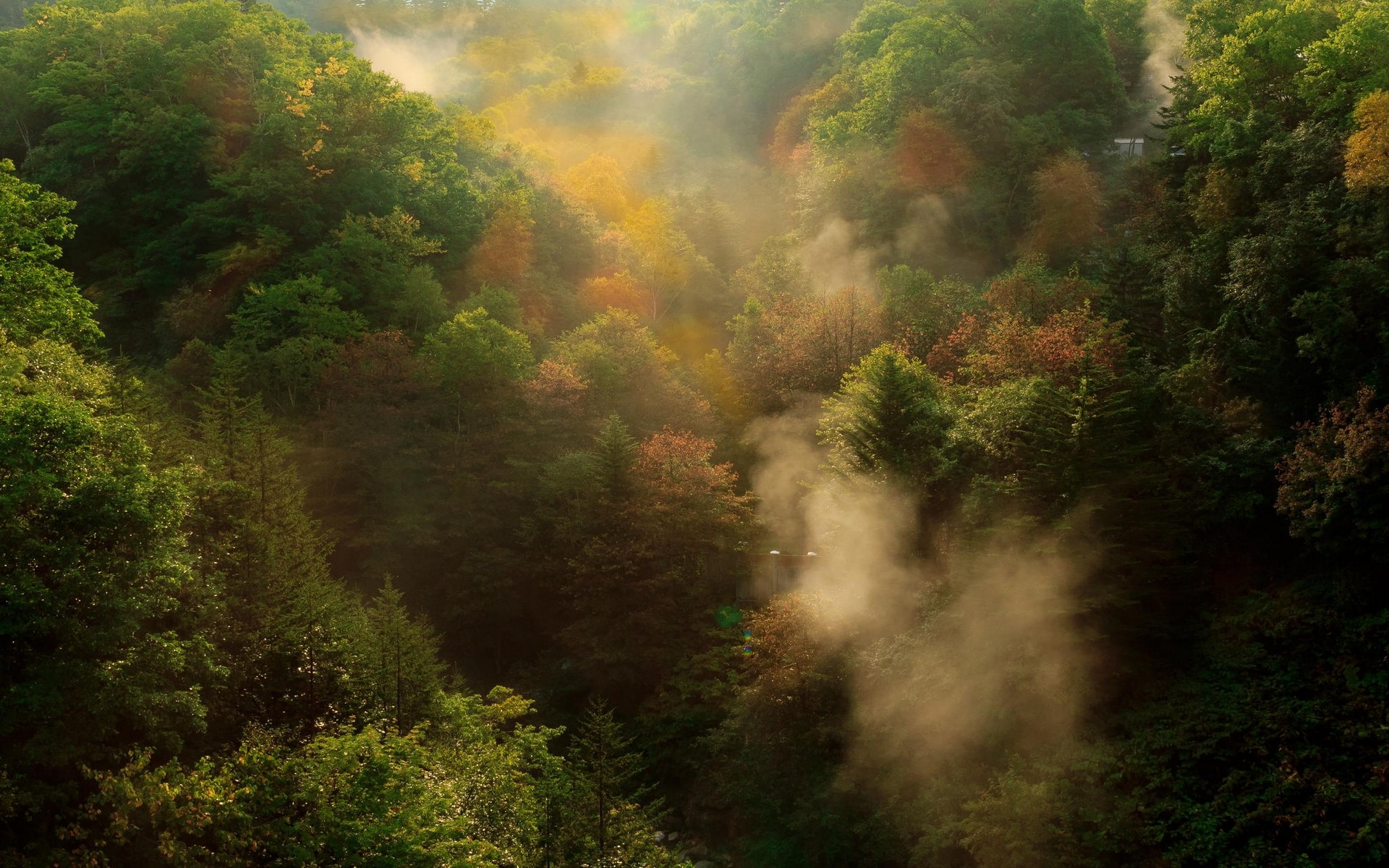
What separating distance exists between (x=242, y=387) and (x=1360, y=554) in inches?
1273

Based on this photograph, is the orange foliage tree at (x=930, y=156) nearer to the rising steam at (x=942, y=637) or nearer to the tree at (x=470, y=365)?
the tree at (x=470, y=365)

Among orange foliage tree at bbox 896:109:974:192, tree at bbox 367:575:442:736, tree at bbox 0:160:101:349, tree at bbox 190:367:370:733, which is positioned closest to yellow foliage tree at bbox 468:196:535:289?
orange foliage tree at bbox 896:109:974:192

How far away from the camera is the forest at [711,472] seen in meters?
17.7

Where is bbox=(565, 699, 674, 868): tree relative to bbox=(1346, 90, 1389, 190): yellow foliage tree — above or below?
below

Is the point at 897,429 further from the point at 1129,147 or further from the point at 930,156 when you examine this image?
the point at 1129,147

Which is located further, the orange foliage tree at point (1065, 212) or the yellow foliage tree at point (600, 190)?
the yellow foliage tree at point (600, 190)

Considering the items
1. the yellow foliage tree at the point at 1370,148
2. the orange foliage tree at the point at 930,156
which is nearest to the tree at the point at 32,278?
the yellow foliage tree at the point at 1370,148

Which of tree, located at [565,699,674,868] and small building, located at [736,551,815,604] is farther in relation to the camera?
small building, located at [736,551,815,604]

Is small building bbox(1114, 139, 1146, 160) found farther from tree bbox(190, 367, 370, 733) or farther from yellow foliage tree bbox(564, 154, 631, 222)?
tree bbox(190, 367, 370, 733)

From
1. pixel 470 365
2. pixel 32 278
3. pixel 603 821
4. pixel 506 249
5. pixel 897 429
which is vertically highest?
pixel 506 249

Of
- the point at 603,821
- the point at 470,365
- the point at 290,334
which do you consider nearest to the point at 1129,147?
the point at 470,365

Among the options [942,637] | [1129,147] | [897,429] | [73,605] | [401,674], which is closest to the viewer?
[73,605]

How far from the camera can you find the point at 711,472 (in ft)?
104

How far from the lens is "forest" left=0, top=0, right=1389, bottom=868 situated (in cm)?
1766
